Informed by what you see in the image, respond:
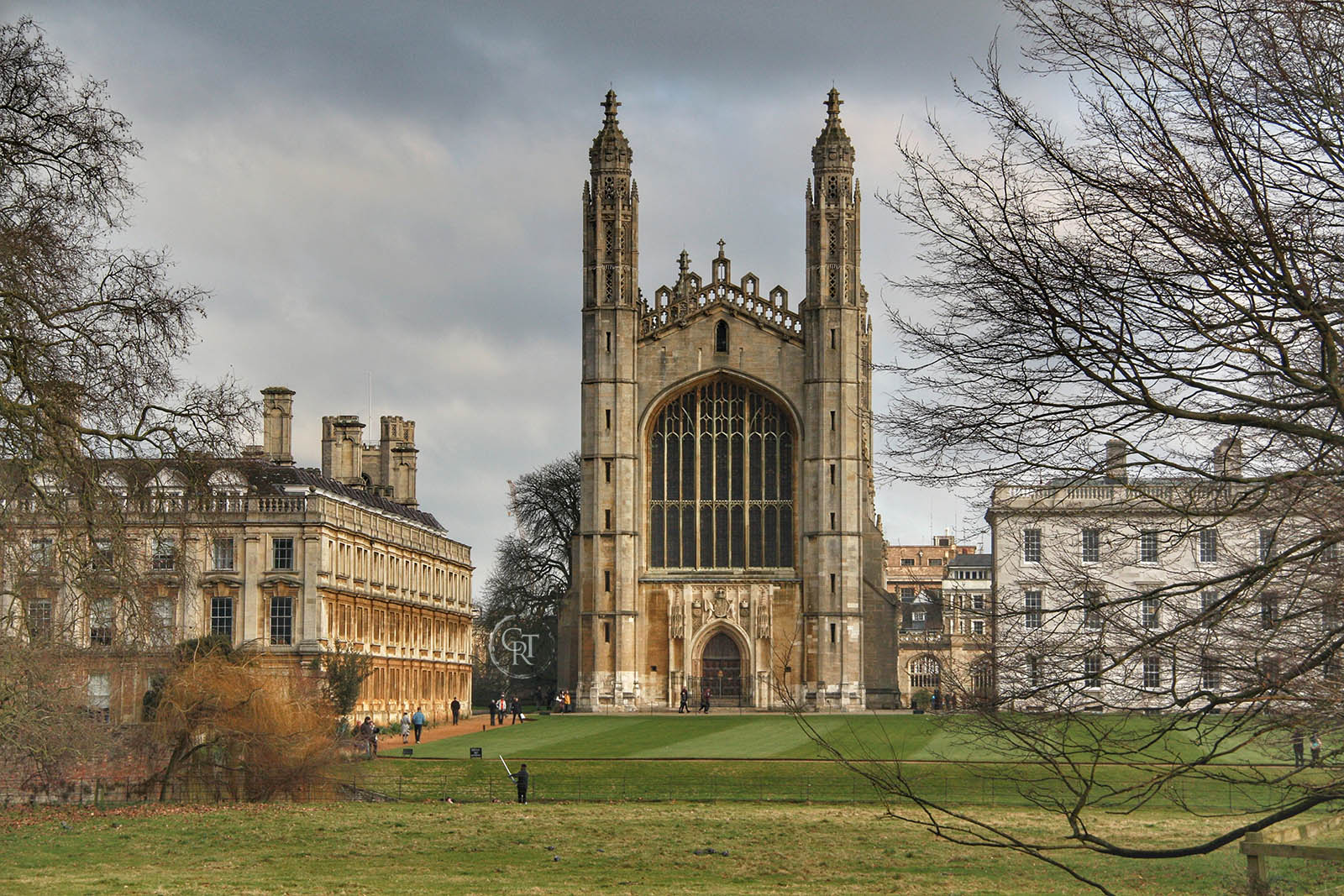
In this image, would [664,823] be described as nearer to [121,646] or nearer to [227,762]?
[227,762]

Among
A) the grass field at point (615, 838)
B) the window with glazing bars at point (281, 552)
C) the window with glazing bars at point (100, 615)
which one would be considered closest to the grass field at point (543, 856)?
the grass field at point (615, 838)

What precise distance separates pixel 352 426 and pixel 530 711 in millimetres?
14620

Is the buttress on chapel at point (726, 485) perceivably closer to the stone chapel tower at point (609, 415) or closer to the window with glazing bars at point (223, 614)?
the stone chapel tower at point (609, 415)

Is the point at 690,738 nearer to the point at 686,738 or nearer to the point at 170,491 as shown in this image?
the point at 686,738

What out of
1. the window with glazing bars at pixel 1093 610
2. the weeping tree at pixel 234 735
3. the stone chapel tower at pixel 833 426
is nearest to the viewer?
the window with glazing bars at pixel 1093 610

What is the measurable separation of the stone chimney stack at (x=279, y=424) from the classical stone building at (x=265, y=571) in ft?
0.21

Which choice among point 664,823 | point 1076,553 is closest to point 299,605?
point 664,823

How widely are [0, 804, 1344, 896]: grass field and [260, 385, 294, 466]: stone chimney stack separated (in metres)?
26.6

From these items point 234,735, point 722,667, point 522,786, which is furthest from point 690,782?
point 722,667

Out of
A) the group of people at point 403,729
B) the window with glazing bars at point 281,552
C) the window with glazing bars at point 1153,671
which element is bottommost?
the group of people at point 403,729

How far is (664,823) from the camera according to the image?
3012 cm

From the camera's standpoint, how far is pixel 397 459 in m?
76.1

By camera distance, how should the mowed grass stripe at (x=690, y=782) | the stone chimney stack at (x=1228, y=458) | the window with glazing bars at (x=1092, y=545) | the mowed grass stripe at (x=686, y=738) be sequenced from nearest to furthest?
1. the stone chimney stack at (x=1228, y=458)
2. the window with glazing bars at (x=1092, y=545)
3. the mowed grass stripe at (x=690, y=782)
4. the mowed grass stripe at (x=686, y=738)

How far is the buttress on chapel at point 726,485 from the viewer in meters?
64.7
